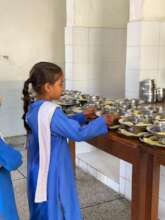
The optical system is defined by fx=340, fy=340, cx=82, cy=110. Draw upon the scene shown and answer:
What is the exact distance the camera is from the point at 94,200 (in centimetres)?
240

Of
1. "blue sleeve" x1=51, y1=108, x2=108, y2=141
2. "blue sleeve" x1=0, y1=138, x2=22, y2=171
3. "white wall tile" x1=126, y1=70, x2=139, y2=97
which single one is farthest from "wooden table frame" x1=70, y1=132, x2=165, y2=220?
"white wall tile" x1=126, y1=70, x2=139, y2=97

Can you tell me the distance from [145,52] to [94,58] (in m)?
0.92

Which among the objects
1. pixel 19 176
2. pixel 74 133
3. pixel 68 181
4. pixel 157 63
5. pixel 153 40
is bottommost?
pixel 19 176

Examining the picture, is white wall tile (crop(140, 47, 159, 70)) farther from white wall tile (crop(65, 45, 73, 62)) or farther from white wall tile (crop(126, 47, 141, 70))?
white wall tile (crop(65, 45, 73, 62))

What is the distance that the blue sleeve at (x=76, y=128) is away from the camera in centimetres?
142

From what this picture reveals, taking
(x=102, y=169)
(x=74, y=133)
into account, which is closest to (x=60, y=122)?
(x=74, y=133)

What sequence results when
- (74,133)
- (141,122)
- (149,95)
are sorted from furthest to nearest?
(149,95)
(141,122)
(74,133)

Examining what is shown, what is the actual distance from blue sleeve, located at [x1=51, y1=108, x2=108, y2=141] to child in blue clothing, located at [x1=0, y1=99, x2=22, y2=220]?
0.21m

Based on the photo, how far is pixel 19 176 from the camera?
284 cm

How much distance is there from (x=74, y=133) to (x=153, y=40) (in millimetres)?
1090

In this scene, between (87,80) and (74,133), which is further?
(87,80)

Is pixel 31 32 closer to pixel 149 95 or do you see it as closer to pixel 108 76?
pixel 108 76

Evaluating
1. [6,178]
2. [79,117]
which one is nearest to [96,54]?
[79,117]

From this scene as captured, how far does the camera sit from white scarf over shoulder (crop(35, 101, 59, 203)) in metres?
1.45
